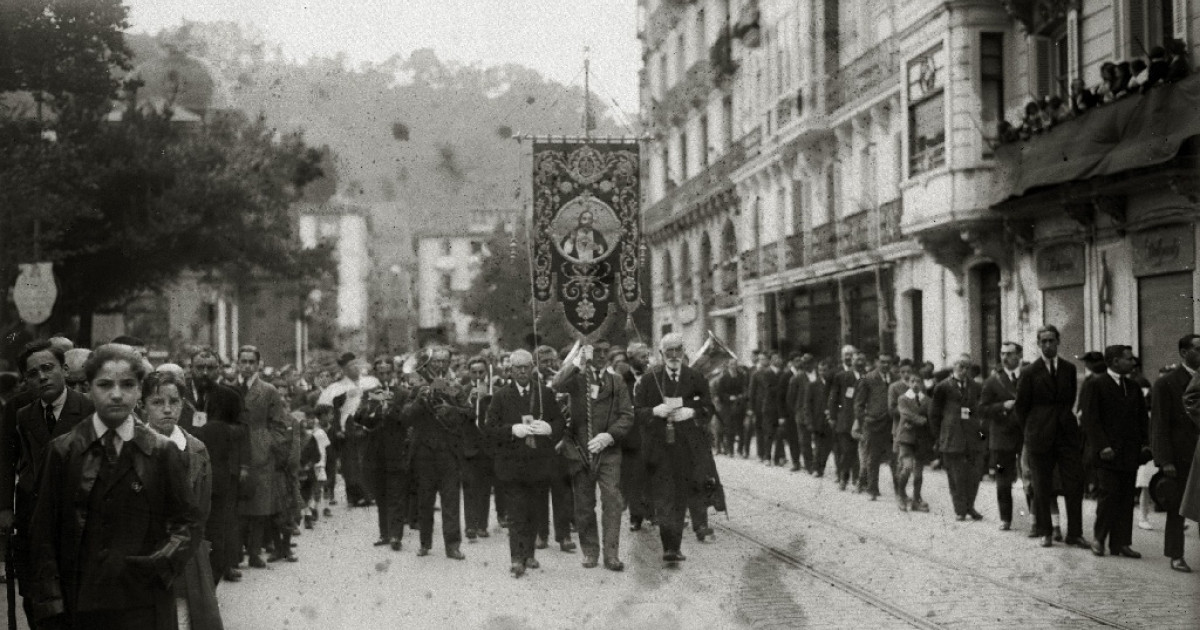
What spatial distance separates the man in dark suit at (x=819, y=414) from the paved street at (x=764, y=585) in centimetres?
631

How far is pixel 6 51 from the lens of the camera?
22.4 metres

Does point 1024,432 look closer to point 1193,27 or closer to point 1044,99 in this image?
point 1193,27

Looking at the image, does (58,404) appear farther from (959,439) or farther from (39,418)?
(959,439)

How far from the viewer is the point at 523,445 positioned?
42.4 feet

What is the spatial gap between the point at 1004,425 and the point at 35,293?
13.2 metres

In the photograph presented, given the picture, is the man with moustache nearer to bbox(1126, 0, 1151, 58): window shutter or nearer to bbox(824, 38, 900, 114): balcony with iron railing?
bbox(1126, 0, 1151, 58): window shutter

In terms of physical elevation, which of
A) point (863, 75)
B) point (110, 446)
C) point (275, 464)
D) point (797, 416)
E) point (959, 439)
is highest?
point (863, 75)

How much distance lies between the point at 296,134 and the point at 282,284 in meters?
6.13

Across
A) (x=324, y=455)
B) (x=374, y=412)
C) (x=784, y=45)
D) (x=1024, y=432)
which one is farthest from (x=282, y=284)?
(x=1024, y=432)

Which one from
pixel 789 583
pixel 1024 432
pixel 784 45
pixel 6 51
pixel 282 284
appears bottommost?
pixel 789 583

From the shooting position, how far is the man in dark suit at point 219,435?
35.6ft

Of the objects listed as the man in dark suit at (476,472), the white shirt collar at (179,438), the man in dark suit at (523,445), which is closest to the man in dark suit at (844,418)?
the man in dark suit at (476,472)

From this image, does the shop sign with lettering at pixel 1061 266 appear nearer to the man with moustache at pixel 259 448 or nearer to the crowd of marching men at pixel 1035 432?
the crowd of marching men at pixel 1035 432

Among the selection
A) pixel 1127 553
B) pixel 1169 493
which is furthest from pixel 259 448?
pixel 1169 493
